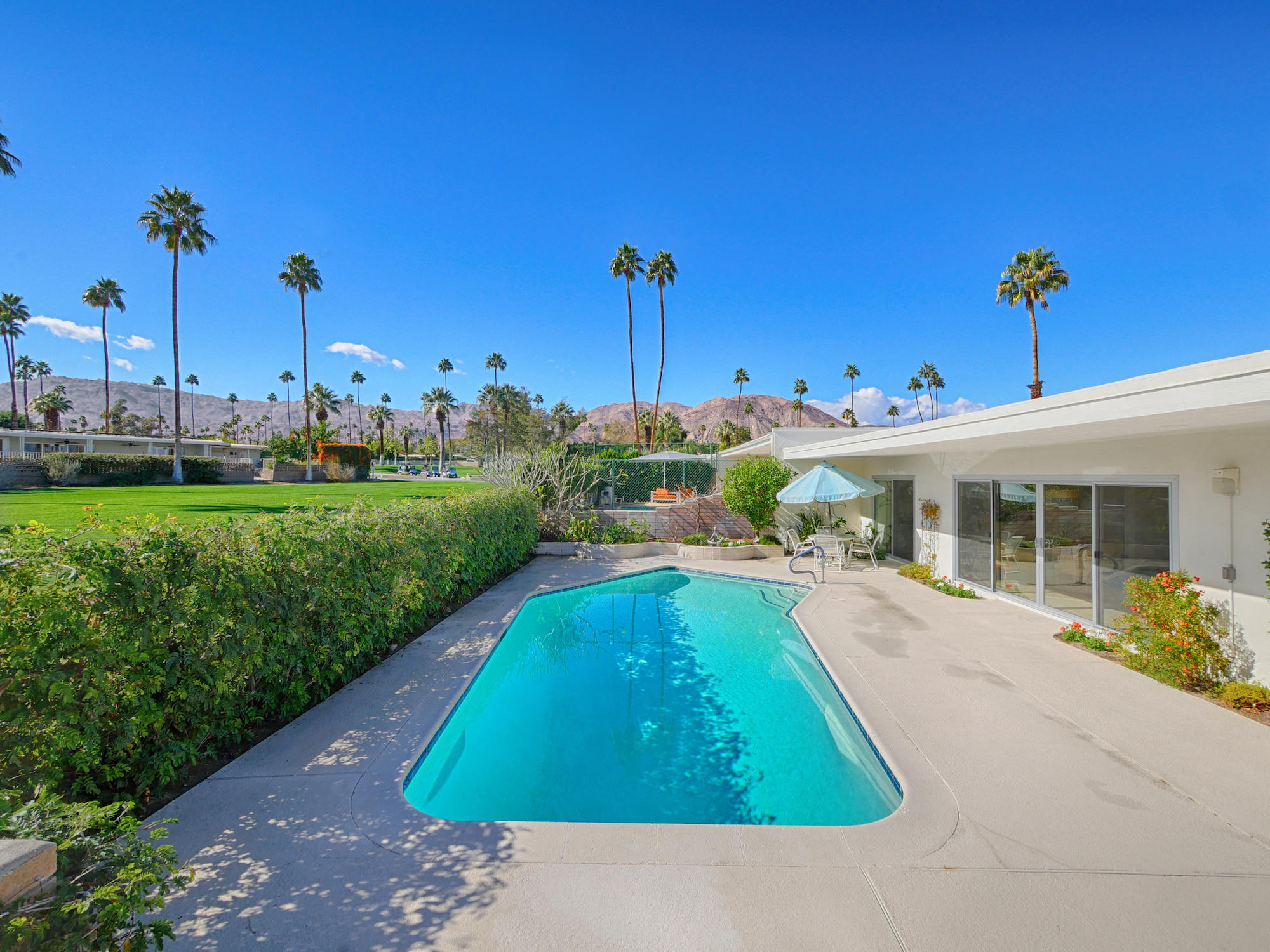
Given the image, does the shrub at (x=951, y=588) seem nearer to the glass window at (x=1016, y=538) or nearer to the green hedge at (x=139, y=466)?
the glass window at (x=1016, y=538)

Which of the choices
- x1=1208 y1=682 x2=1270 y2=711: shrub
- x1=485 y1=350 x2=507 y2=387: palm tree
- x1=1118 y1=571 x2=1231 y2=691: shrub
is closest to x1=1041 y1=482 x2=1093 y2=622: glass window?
x1=1118 y1=571 x2=1231 y2=691: shrub

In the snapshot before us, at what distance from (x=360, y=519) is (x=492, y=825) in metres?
3.78

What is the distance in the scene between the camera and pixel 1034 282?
2420 centimetres

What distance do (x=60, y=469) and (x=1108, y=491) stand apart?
44124 millimetres

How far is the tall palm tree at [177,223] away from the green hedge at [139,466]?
336 cm

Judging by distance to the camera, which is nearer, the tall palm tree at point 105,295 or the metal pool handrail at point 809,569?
the metal pool handrail at point 809,569

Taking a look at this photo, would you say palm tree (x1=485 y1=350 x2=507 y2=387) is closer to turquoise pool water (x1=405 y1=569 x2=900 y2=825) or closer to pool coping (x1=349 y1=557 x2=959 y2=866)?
turquoise pool water (x1=405 y1=569 x2=900 y2=825)

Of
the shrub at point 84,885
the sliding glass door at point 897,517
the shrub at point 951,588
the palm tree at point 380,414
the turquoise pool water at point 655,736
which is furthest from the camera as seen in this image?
the palm tree at point 380,414

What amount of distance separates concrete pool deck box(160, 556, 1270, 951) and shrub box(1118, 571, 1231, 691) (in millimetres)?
660

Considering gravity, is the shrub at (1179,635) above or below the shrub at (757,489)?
below

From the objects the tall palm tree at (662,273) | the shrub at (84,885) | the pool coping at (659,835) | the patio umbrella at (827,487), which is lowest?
the pool coping at (659,835)

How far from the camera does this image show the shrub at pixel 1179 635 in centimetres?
528

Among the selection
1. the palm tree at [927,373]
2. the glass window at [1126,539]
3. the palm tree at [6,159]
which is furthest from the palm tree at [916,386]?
the palm tree at [6,159]

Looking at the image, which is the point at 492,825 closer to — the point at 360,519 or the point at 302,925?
the point at 302,925
